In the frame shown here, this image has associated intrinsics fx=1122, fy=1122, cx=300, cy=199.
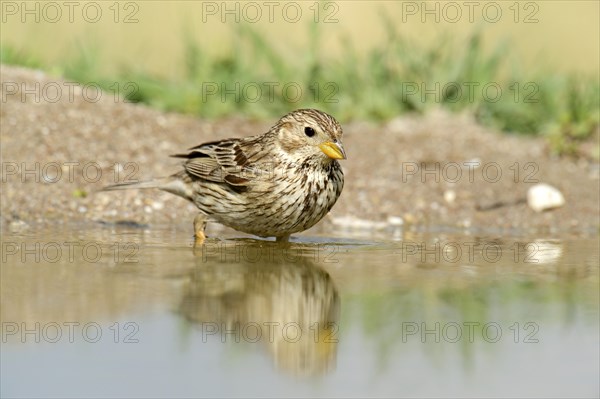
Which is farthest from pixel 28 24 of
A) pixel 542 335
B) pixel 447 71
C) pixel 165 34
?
pixel 542 335

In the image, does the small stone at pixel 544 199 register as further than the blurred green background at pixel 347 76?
No

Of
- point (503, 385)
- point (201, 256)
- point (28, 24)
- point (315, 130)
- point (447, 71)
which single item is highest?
point (28, 24)

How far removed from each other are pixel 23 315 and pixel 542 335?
7.03 feet

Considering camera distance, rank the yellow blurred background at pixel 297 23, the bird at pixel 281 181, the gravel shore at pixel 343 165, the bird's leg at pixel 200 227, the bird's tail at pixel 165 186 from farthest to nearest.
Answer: the yellow blurred background at pixel 297 23 → the gravel shore at pixel 343 165 → the bird's tail at pixel 165 186 → the bird's leg at pixel 200 227 → the bird at pixel 281 181

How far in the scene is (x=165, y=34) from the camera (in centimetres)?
1416

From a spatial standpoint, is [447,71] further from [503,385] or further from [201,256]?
[503,385]

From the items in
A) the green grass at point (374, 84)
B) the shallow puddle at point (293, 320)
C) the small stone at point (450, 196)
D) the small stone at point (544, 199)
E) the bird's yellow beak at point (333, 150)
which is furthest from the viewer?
the green grass at point (374, 84)

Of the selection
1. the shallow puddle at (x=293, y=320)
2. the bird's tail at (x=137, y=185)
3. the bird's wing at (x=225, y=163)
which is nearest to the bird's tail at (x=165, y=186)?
the bird's tail at (x=137, y=185)

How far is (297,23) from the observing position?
47.5 ft

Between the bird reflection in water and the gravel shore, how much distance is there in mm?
1812

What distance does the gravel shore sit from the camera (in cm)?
804

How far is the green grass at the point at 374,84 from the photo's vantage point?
33.1 ft

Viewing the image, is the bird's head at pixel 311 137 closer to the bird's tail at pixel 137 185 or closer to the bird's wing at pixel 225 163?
the bird's wing at pixel 225 163

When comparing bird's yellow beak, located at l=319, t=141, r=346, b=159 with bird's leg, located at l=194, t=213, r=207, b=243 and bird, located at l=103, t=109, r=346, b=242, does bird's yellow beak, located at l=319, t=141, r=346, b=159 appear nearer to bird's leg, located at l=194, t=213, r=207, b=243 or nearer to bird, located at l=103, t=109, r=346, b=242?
bird, located at l=103, t=109, r=346, b=242
